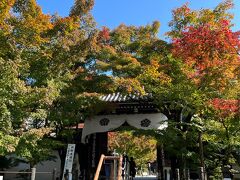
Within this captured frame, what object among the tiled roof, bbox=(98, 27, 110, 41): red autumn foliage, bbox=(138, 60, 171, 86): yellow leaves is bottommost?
the tiled roof

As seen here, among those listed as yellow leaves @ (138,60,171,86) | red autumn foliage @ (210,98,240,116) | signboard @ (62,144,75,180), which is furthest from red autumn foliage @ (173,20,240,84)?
signboard @ (62,144,75,180)

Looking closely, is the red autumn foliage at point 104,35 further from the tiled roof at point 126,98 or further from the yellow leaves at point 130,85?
the yellow leaves at point 130,85

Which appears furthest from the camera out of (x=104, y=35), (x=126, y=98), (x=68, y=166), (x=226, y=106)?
(x=104, y=35)

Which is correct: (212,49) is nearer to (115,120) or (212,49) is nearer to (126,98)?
(126,98)

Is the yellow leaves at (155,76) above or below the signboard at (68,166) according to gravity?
above

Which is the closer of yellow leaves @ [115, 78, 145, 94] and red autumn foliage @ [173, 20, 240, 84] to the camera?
red autumn foliage @ [173, 20, 240, 84]

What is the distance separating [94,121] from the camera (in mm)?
16625

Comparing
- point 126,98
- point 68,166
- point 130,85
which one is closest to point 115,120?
point 126,98

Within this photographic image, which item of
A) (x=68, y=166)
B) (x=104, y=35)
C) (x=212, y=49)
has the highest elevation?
(x=104, y=35)

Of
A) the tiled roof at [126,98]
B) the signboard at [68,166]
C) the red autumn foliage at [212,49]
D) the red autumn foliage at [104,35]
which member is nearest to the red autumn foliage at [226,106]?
the red autumn foliage at [212,49]

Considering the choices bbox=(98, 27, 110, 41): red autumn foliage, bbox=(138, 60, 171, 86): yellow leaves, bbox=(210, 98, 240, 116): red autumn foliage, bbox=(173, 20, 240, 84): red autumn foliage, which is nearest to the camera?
bbox=(210, 98, 240, 116): red autumn foliage

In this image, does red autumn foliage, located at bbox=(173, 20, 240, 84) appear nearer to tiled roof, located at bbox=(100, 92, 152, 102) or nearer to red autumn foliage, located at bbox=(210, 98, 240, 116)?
red autumn foliage, located at bbox=(210, 98, 240, 116)

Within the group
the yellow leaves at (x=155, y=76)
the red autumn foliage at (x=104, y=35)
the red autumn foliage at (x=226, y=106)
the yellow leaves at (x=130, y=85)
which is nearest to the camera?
the red autumn foliage at (x=226, y=106)

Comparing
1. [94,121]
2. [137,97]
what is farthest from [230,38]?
[94,121]
